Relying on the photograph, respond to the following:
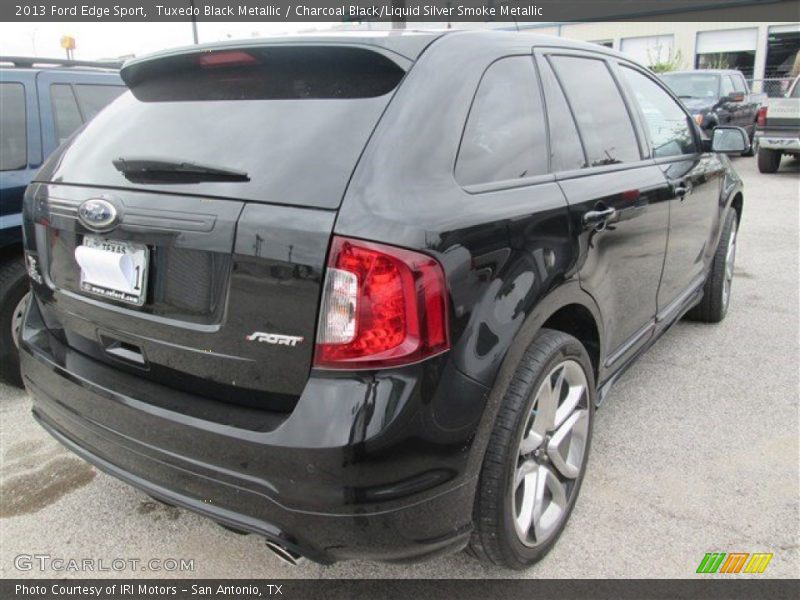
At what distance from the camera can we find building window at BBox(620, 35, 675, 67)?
2970 cm

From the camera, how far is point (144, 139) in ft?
7.02

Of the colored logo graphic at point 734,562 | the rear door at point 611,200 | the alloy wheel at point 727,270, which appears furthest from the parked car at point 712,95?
the colored logo graphic at point 734,562

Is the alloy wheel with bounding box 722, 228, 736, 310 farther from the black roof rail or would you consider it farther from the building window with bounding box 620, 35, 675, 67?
the building window with bounding box 620, 35, 675, 67

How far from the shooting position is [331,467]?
Answer: 1.62m

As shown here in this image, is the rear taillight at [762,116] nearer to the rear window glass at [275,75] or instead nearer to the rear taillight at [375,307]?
the rear window glass at [275,75]

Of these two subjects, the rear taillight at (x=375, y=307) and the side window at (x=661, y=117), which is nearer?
the rear taillight at (x=375, y=307)

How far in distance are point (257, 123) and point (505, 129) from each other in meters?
0.81

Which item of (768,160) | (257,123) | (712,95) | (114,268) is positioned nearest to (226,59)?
(257,123)

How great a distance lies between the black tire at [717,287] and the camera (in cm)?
444

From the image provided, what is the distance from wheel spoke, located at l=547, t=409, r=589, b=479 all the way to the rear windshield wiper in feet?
4.62

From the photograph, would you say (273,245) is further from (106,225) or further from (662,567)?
(662,567)

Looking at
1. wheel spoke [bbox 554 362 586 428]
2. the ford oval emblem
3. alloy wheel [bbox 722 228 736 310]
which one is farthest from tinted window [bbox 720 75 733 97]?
the ford oval emblem

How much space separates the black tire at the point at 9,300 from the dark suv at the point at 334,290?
4.27 ft

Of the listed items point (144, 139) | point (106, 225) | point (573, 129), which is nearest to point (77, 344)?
point (106, 225)
